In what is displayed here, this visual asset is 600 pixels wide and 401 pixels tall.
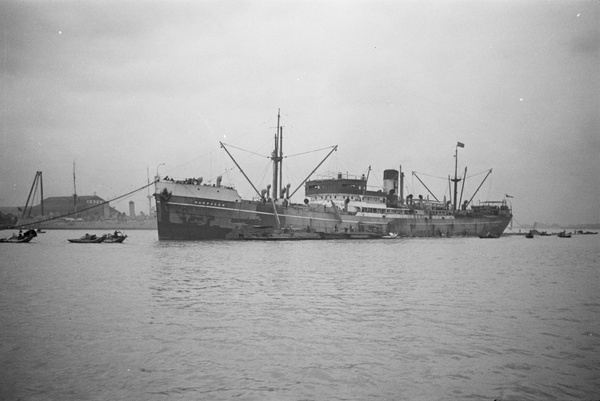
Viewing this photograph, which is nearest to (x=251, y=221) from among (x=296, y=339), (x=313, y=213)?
(x=313, y=213)

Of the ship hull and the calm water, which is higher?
the ship hull

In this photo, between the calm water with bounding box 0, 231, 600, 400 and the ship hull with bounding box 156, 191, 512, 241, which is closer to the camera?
the calm water with bounding box 0, 231, 600, 400

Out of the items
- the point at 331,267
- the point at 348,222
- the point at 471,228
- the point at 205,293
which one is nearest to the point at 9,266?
the point at 205,293

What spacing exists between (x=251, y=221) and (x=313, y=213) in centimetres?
936

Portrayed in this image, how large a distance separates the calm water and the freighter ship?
77.3ft

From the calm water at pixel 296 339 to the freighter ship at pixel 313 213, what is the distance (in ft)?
77.3

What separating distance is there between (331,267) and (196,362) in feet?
52.6

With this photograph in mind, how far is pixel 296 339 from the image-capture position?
31.8ft

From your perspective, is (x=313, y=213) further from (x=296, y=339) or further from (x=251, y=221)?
(x=296, y=339)

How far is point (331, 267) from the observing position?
77.7 ft

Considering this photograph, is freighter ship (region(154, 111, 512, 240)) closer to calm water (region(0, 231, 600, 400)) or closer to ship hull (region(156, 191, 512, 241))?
ship hull (region(156, 191, 512, 241))

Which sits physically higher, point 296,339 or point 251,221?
point 251,221

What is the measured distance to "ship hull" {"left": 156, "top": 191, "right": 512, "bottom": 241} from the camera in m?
42.3

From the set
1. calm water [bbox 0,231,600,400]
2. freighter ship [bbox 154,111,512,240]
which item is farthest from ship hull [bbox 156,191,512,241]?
calm water [bbox 0,231,600,400]
